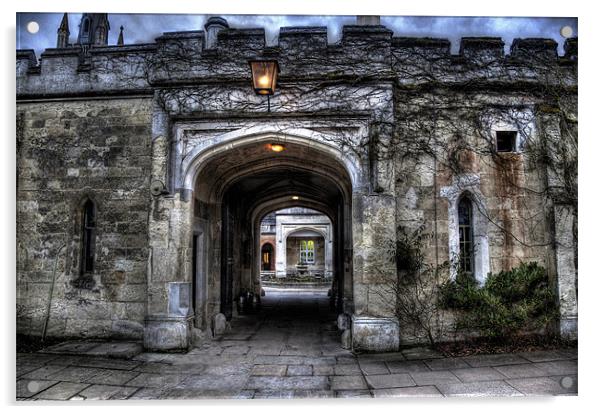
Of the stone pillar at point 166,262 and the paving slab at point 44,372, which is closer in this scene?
the paving slab at point 44,372

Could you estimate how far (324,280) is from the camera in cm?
2141

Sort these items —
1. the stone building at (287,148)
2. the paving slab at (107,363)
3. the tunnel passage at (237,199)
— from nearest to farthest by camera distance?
the paving slab at (107,363), the stone building at (287,148), the tunnel passage at (237,199)

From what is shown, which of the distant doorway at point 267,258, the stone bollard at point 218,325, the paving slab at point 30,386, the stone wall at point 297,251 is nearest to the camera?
the paving slab at point 30,386

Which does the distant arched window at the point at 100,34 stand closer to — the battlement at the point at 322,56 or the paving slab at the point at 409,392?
the battlement at the point at 322,56

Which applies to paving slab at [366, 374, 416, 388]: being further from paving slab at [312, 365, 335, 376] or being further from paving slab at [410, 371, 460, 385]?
paving slab at [312, 365, 335, 376]

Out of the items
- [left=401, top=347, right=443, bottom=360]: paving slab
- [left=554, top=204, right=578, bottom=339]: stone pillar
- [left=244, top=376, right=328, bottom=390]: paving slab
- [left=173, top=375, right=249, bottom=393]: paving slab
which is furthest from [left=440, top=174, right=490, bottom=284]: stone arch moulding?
[left=173, top=375, right=249, bottom=393]: paving slab

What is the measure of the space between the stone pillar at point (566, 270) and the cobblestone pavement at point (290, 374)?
0.40 m

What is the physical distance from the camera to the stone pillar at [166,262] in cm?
536

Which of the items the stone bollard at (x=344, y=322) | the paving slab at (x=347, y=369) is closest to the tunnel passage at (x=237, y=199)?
the stone bollard at (x=344, y=322)

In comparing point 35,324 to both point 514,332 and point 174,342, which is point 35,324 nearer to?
point 174,342

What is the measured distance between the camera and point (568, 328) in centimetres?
525

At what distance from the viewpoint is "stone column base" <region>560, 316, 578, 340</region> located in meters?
5.25

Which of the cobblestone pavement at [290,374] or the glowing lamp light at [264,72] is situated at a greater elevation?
the glowing lamp light at [264,72]

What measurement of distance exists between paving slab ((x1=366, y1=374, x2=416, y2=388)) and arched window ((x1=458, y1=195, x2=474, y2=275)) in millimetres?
2257
